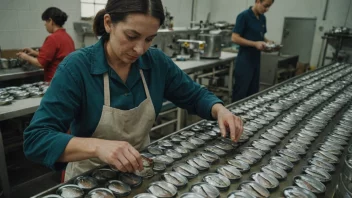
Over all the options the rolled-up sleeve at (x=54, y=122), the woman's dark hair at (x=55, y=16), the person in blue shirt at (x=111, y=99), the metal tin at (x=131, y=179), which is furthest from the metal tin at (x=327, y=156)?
the woman's dark hair at (x=55, y=16)

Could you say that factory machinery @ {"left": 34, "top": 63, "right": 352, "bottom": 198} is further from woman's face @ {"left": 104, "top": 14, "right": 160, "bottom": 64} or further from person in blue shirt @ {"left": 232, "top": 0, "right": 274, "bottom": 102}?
person in blue shirt @ {"left": 232, "top": 0, "right": 274, "bottom": 102}

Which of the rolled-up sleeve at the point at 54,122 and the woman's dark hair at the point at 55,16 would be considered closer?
the rolled-up sleeve at the point at 54,122

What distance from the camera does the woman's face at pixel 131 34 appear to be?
104 centimetres

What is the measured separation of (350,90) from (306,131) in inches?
46.9

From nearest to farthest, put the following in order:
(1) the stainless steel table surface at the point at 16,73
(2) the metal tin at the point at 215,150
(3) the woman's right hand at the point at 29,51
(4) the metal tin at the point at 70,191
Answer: (4) the metal tin at the point at 70,191 → (2) the metal tin at the point at 215,150 → (1) the stainless steel table surface at the point at 16,73 → (3) the woman's right hand at the point at 29,51

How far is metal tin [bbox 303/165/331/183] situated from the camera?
1.01 metres

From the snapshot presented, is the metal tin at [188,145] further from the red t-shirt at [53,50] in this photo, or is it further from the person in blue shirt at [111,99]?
the red t-shirt at [53,50]

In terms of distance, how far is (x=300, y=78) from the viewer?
106 inches

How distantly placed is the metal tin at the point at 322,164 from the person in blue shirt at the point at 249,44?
2.48 metres

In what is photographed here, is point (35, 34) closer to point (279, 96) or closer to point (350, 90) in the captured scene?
point (279, 96)

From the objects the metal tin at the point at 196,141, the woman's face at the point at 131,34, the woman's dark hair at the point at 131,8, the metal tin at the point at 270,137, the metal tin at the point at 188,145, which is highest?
the woman's dark hair at the point at 131,8

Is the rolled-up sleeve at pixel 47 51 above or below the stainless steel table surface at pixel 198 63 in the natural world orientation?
above

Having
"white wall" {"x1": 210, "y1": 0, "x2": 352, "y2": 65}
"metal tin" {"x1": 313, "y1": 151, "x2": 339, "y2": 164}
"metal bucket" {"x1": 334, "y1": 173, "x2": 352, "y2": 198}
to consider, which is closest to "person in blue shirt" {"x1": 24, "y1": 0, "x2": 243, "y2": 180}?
"metal tin" {"x1": 313, "y1": 151, "x2": 339, "y2": 164}

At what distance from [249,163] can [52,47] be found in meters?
2.57
